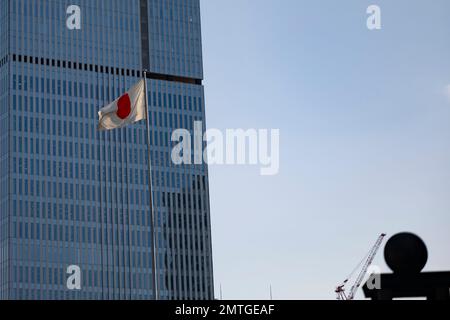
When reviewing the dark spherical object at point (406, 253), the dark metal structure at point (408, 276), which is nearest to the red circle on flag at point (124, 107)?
the dark metal structure at point (408, 276)

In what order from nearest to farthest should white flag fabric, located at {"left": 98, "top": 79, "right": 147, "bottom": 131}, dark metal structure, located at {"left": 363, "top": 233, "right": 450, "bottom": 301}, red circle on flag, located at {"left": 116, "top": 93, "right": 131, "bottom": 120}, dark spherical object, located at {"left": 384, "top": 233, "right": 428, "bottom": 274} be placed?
dark spherical object, located at {"left": 384, "top": 233, "right": 428, "bottom": 274}
dark metal structure, located at {"left": 363, "top": 233, "right": 450, "bottom": 301}
white flag fabric, located at {"left": 98, "top": 79, "right": 147, "bottom": 131}
red circle on flag, located at {"left": 116, "top": 93, "right": 131, "bottom": 120}

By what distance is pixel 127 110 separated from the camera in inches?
2803

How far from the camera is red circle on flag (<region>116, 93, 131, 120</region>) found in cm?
7081

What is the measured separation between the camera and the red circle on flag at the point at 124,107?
70.8m

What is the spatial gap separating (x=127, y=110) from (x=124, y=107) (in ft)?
0.98

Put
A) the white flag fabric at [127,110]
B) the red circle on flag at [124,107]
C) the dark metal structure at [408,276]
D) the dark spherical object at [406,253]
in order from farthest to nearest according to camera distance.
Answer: the red circle on flag at [124,107], the white flag fabric at [127,110], the dark metal structure at [408,276], the dark spherical object at [406,253]

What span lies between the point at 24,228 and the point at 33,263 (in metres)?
6.20

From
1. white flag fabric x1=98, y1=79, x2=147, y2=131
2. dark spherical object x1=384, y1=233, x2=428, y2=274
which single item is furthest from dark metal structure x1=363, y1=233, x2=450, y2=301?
white flag fabric x1=98, y1=79, x2=147, y2=131

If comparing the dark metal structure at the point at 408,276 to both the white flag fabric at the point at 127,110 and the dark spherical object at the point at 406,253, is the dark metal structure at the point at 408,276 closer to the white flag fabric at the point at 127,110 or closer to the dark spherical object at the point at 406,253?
the dark spherical object at the point at 406,253

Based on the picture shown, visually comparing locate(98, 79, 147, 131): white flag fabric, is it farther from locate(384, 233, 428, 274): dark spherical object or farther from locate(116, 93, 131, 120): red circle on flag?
locate(384, 233, 428, 274): dark spherical object

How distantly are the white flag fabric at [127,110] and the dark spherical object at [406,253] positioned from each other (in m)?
32.7
